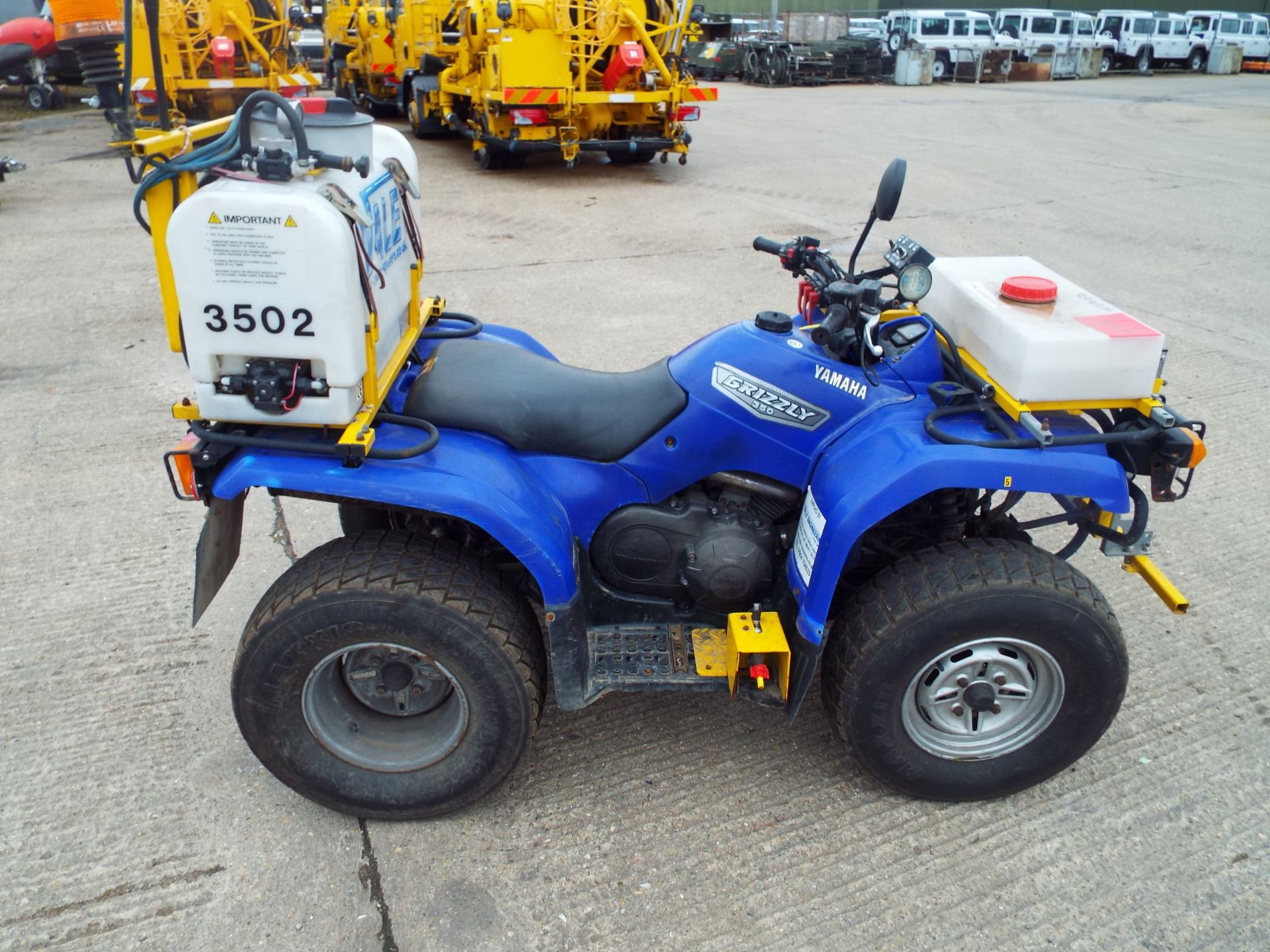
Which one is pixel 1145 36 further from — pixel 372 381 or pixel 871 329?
pixel 372 381

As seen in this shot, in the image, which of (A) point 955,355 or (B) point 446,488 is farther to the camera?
(A) point 955,355

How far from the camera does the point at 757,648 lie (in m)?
2.38

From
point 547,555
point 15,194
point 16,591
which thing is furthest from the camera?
point 15,194

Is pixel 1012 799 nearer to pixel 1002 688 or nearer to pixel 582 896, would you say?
pixel 1002 688

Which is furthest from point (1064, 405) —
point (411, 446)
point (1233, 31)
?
point (1233, 31)

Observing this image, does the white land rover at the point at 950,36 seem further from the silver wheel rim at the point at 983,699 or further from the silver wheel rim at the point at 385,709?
the silver wheel rim at the point at 385,709

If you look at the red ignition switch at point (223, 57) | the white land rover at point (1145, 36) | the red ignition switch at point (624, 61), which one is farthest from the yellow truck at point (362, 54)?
the white land rover at point (1145, 36)

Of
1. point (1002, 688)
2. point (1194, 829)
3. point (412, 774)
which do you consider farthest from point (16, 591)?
point (1194, 829)

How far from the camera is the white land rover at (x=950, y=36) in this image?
24.5 meters

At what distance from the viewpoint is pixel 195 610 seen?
2.50 m

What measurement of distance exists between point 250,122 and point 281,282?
0.41 metres

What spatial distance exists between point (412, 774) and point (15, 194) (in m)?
10.5

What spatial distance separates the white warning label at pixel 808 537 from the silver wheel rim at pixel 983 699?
1.28 feet

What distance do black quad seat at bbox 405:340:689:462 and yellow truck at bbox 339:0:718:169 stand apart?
870 centimetres
